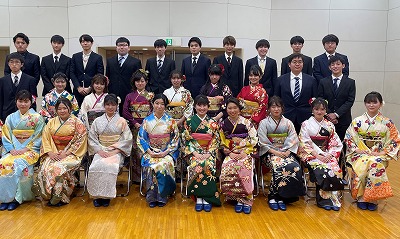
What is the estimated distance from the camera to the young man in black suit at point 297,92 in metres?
5.02

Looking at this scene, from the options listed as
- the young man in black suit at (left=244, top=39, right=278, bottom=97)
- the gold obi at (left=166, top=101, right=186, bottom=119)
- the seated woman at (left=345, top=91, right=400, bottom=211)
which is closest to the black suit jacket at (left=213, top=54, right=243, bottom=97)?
the young man in black suit at (left=244, top=39, right=278, bottom=97)

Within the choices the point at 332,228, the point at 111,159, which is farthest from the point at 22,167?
the point at 332,228

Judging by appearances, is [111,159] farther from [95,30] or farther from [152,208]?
[95,30]

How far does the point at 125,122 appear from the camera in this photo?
15.4 feet

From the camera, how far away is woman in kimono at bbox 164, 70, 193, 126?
5164mm

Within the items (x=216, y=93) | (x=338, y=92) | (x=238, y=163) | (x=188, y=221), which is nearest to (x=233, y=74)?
(x=216, y=93)

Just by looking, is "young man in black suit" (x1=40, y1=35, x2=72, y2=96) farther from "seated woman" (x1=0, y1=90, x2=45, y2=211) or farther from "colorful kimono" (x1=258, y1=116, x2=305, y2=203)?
"colorful kimono" (x1=258, y1=116, x2=305, y2=203)

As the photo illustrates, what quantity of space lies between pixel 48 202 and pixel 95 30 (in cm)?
520

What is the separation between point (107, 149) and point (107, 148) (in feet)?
0.05

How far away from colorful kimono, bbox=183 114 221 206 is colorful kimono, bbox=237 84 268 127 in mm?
678

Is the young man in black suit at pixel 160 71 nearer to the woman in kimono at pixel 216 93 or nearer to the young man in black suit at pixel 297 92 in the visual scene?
the woman in kimono at pixel 216 93

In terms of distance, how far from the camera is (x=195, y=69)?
5684mm

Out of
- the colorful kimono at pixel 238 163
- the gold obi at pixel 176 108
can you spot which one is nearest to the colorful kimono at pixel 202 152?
the colorful kimono at pixel 238 163

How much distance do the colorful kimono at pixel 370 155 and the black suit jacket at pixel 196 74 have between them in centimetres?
237
